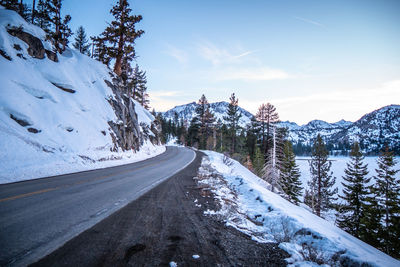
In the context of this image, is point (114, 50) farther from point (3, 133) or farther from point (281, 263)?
point (281, 263)

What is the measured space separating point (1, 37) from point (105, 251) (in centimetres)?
1862

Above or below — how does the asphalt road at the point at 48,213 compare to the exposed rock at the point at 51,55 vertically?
below

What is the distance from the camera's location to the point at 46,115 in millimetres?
11633

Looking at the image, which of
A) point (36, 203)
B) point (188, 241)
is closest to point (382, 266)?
point (188, 241)

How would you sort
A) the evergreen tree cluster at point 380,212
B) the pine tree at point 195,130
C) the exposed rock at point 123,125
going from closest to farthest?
the evergreen tree cluster at point 380,212 < the exposed rock at point 123,125 < the pine tree at point 195,130

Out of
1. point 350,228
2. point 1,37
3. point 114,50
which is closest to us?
point 1,37

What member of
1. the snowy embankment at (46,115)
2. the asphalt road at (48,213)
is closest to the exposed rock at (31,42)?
the snowy embankment at (46,115)

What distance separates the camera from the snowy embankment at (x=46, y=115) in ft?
28.2

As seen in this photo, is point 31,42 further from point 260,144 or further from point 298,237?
point 260,144

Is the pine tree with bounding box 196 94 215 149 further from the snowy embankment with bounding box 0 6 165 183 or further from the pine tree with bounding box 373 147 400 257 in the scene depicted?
the pine tree with bounding box 373 147 400 257

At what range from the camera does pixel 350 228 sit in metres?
19.5

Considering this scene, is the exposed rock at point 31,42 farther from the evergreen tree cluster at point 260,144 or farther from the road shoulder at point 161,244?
the evergreen tree cluster at point 260,144

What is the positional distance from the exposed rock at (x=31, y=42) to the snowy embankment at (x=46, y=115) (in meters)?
0.24

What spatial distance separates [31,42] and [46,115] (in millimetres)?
8003
